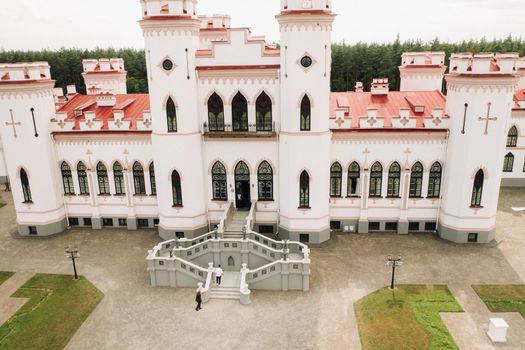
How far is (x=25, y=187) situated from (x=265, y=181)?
18.6 metres

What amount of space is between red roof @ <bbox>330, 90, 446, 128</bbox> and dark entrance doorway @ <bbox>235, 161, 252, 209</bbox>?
750 cm

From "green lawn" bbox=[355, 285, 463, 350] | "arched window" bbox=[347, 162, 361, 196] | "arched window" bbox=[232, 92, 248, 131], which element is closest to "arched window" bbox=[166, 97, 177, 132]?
"arched window" bbox=[232, 92, 248, 131]

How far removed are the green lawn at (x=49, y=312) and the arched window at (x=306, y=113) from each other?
16.6m

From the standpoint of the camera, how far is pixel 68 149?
106ft

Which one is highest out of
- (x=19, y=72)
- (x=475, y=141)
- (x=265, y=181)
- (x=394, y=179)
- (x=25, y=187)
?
(x=19, y=72)

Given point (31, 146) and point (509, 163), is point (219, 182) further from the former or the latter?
point (509, 163)

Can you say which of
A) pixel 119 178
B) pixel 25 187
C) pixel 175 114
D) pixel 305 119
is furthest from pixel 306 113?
pixel 25 187

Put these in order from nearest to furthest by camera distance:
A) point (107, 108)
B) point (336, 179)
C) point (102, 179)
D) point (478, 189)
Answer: point (478, 189)
point (336, 179)
point (102, 179)
point (107, 108)

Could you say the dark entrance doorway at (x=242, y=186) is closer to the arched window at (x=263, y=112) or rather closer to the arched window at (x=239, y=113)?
the arched window at (x=239, y=113)

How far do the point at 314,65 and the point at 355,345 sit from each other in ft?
55.1

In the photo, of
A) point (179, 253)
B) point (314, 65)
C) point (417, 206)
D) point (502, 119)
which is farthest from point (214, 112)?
point (502, 119)

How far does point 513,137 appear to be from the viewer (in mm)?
41281

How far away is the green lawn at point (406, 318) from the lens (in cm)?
1978

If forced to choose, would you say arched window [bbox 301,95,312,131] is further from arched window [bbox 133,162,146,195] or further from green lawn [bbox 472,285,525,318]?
green lawn [bbox 472,285,525,318]
